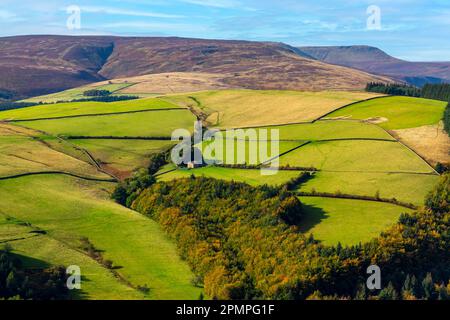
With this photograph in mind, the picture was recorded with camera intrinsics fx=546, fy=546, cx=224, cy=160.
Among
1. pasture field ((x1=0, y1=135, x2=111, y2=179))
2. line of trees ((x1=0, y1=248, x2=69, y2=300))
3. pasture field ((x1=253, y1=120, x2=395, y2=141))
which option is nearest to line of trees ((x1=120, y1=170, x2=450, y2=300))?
line of trees ((x1=0, y1=248, x2=69, y2=300))

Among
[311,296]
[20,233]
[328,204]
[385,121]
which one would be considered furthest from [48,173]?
[385,121]

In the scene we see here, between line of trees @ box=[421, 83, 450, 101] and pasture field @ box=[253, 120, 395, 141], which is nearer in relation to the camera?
pasture field @ box=[253, 120, 395, 141]

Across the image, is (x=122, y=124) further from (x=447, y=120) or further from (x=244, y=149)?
(x=447, y=120)

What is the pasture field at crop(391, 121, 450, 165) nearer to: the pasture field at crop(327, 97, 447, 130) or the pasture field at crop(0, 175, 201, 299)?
the pasture field at crop(327, 97, 447, 130)

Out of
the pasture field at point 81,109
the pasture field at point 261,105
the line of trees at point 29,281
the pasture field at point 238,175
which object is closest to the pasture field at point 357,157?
the pasture field at point 238,175

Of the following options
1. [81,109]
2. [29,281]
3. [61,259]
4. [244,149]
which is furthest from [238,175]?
[81,109]

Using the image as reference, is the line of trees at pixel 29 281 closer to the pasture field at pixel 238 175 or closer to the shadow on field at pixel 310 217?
the shadow on field at pixel 310 217

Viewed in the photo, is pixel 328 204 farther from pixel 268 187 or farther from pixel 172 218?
pixel 172 218
